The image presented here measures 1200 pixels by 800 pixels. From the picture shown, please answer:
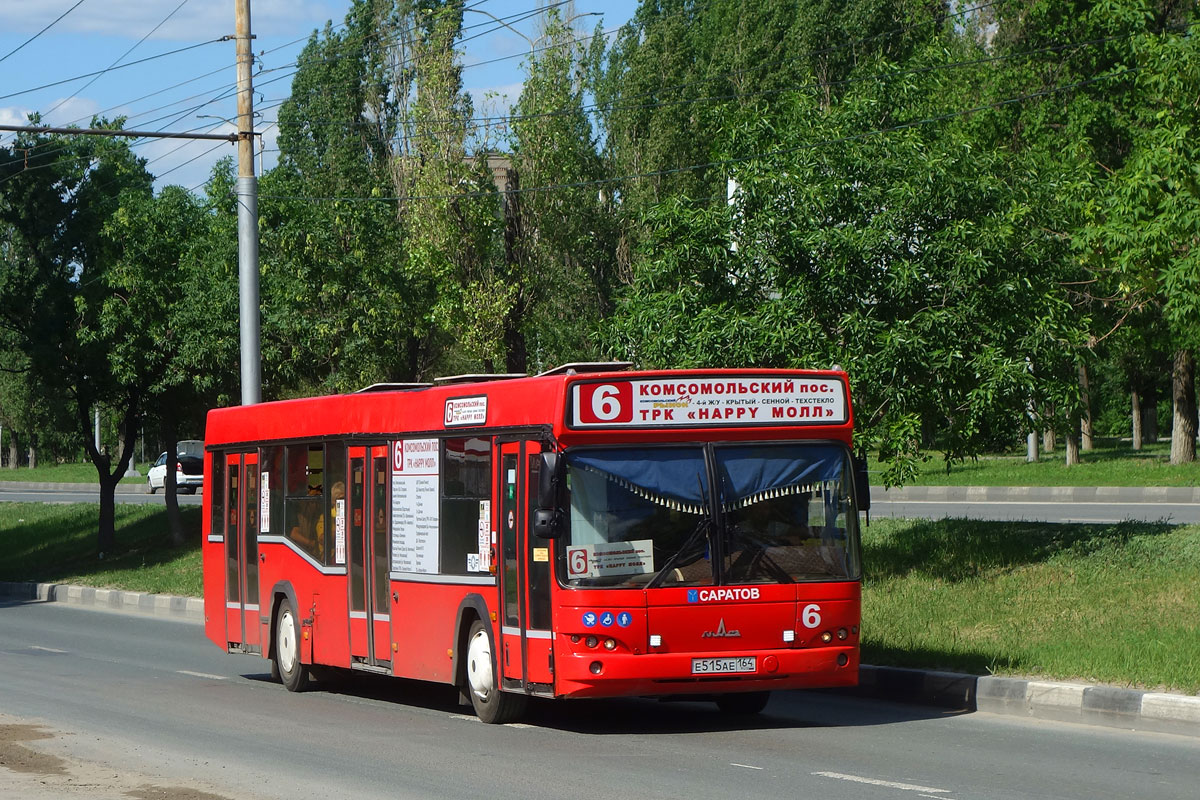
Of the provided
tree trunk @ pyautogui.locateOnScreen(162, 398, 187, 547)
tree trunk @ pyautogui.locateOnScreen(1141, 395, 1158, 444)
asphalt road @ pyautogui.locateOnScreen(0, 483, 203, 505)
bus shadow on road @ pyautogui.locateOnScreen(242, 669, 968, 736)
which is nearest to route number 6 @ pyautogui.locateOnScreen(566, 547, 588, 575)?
bus shadow on road @ pyautogui.locateOnScreen(242, 669, 968, 736)

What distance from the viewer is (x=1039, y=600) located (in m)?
15.8

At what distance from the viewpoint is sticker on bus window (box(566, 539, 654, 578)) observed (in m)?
10.9

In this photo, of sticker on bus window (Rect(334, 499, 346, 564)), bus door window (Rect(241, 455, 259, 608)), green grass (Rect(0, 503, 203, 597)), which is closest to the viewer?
sticker on bus window (Rect(334, 499, 346, 564))

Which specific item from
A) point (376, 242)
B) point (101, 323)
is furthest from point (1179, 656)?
point (101, 323)

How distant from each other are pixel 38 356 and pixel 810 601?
73.8 ft

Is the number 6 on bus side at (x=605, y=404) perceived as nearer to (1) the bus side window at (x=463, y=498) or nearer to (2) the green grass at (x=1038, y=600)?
(1) the bus side window at (x=463, y=498)

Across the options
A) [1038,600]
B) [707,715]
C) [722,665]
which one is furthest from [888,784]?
[1038,600]

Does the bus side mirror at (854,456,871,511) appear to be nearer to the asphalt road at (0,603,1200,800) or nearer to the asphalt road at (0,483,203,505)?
the asphalt road at (0,603,1200,800)

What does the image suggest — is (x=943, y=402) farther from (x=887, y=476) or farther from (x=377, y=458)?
(x=377, y=458)

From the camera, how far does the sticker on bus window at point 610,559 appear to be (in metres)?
10.9

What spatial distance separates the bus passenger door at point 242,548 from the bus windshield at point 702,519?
649 cm

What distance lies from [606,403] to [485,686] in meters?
2.55

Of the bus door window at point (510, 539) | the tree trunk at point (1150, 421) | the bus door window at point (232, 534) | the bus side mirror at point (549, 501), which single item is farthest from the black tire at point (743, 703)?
the tree trunk at point (1150, 421)

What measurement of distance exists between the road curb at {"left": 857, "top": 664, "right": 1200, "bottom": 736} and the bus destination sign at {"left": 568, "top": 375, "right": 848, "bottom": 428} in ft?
8.37
